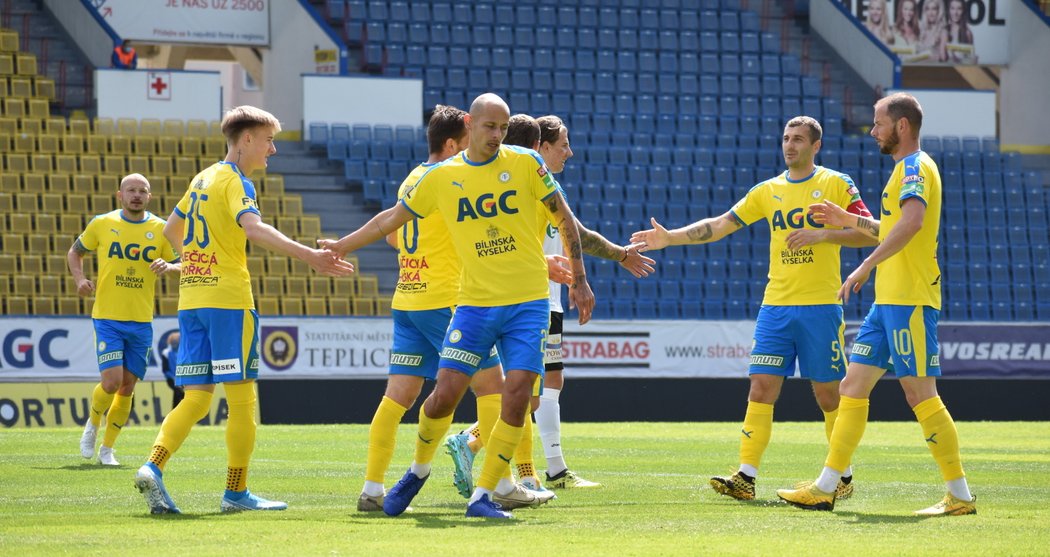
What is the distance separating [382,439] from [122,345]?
5.23 metres

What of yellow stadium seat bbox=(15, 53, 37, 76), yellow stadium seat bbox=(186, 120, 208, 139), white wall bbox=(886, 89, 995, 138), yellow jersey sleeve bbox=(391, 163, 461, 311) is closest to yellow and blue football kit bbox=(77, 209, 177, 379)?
yellow jersey sleeve bbox=(391, 163, 461, 311)

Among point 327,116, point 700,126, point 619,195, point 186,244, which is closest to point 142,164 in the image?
point 327,116

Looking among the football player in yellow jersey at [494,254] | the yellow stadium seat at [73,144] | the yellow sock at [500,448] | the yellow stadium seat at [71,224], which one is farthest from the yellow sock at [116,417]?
the yellow stadium seat at [73,144]

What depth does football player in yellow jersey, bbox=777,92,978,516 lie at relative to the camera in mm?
8453

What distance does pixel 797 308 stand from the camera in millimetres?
9469

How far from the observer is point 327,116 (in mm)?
27766

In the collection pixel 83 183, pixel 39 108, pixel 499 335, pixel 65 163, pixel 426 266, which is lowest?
pixel 499 335

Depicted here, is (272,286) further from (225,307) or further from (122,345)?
(225,307)

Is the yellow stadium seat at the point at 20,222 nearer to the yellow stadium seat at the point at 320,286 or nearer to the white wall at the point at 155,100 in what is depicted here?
the white wall at the point at 155,100

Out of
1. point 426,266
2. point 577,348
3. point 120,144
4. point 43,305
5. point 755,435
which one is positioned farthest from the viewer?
point 120,144

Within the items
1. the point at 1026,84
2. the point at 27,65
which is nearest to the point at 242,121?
the point at 27,65

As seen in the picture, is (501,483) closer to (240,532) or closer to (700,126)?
(240,532)

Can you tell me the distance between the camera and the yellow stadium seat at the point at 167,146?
25484 millimetres

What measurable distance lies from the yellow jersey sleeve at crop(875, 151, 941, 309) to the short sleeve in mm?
1260
